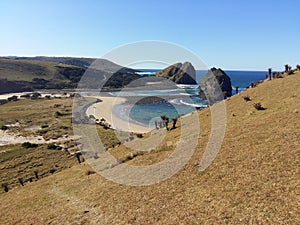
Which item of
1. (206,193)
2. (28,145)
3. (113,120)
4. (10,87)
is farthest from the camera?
(10,87)

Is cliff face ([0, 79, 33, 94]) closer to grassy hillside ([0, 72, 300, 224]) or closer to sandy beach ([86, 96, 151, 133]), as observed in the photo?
sandy beach ([86, 96, 151, 133])

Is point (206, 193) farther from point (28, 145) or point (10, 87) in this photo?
point (10, 87)

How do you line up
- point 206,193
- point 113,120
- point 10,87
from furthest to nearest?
point 10,87
point 113,120
point 206,193

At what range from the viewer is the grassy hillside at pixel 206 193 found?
11.4 m

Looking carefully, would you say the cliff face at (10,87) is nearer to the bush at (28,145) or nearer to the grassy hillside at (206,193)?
the bush at (28,145)

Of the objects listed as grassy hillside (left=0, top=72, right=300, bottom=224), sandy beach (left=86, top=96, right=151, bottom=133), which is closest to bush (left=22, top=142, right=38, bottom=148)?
sandy beach (left=86, top=96, right=151, bottom=133)

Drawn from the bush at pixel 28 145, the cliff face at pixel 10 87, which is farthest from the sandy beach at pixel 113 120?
the cliff face at pixel 10 87

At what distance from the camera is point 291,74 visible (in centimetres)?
3959

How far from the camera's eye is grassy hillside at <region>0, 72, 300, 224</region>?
11.4 m

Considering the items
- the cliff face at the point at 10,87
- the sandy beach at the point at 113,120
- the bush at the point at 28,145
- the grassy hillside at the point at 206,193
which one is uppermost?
the cliff face at the point at 10,87

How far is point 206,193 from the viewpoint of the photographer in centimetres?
1338

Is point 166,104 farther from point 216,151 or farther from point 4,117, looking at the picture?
point 216,151

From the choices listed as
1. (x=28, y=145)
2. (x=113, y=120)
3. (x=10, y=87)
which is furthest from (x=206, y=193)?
Result: (x=10, y=87)

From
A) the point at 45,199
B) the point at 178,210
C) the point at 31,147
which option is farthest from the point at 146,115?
the point at 178,210
